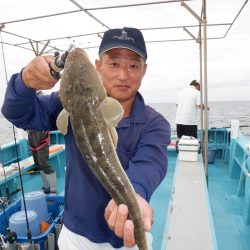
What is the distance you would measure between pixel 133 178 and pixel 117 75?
85cm

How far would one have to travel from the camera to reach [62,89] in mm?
1612

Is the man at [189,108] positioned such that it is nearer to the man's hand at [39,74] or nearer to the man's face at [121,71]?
the man's face at [121,71]

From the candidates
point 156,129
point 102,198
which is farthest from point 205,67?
point 102,198

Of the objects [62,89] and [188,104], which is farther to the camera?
[188,104]

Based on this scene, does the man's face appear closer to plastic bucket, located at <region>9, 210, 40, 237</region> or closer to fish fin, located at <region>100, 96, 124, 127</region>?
fish fin, located at <region>100, 96, 124, 127</region>

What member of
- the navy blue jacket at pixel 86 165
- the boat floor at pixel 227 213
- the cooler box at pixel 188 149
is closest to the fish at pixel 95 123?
the navy blue jacket at pixel 86 165

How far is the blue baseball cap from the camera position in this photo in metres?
2.25

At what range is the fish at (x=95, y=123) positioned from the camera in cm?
154

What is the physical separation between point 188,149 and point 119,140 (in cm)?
436

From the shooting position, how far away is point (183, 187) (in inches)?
186

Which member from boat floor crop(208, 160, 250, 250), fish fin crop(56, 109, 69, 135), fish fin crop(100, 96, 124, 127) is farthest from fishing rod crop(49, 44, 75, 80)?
boat floor crop(208, 160, 250, 250)

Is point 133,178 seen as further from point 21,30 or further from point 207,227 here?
point 21,30

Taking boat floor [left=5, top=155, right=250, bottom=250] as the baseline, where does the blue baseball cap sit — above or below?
above

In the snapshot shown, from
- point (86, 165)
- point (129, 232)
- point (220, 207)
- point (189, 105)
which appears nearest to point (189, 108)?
point (189, 105)
